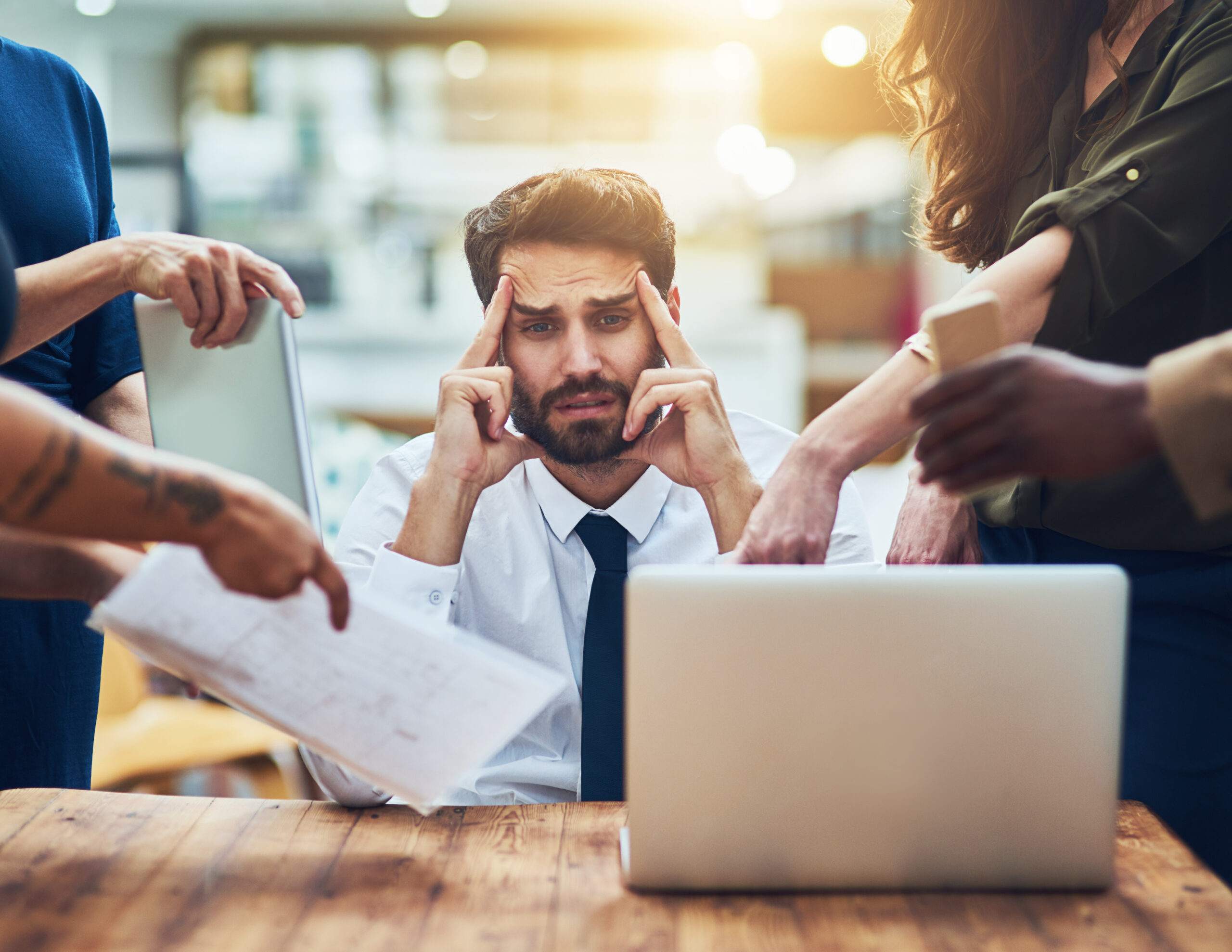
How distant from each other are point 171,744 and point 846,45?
4.57m

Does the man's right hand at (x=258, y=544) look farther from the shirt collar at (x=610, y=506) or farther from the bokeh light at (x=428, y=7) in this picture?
the bokeh light at (x=428, y=7)

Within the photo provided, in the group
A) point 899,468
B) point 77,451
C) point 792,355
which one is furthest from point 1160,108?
point 792,355

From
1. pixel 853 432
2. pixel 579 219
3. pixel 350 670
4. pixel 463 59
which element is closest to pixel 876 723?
pixel 853 432

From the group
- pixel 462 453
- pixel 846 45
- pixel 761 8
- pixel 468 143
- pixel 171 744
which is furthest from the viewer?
pixel 468 143

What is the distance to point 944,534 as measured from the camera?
1.17 metres

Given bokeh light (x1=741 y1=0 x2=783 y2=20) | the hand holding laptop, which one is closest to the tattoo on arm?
the hand holding laptop

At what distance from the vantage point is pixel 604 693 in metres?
1.28

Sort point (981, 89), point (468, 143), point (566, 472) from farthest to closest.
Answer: point (468, 143) → point (566, 472) → point (981, 89)

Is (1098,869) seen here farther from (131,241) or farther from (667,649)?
(131,241)

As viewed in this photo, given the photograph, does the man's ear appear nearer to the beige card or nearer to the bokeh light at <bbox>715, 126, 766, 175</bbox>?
the beige card

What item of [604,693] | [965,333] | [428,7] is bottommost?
[604,693]

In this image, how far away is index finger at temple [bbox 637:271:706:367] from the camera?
4.77 ft

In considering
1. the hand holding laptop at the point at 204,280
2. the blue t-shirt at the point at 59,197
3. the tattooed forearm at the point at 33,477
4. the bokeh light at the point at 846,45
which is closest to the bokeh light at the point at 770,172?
the bokeh light at the point at 846,45

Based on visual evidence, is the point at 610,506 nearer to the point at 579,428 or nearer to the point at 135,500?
the point at 579,428
